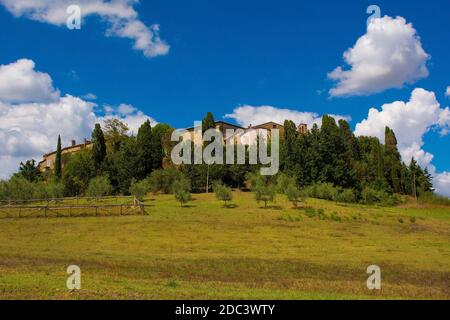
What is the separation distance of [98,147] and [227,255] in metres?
73.1

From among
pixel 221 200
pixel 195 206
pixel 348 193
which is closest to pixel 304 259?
pixel 195 206

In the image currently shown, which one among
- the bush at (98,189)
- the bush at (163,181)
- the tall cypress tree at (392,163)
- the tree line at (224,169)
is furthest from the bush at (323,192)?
the bush at (98,189)

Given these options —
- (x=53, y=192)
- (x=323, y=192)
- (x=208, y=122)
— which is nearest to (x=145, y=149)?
(x=208, y=122)

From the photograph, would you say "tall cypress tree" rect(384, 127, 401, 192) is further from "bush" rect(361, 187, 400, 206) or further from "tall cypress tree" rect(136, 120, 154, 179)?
"tall cypress tree" rect(136, 120, 154, 179)

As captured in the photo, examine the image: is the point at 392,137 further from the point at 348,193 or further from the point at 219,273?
the point at 219,273

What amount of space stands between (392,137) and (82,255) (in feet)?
375

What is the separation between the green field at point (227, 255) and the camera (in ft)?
55.3

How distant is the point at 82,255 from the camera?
92.4 feet

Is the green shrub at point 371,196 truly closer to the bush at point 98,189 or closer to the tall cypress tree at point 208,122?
the tall cypress tree at point 208,122

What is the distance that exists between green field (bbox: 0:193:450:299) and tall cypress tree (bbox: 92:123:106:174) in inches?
1697

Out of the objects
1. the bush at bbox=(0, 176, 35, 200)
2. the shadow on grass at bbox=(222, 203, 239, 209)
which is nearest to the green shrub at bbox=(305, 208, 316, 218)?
the shadow on grass at bbox=(222, 203, 239, 209)

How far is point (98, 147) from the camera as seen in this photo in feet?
316

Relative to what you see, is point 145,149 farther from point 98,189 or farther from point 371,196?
point 371,196

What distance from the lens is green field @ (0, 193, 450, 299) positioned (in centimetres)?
1687
